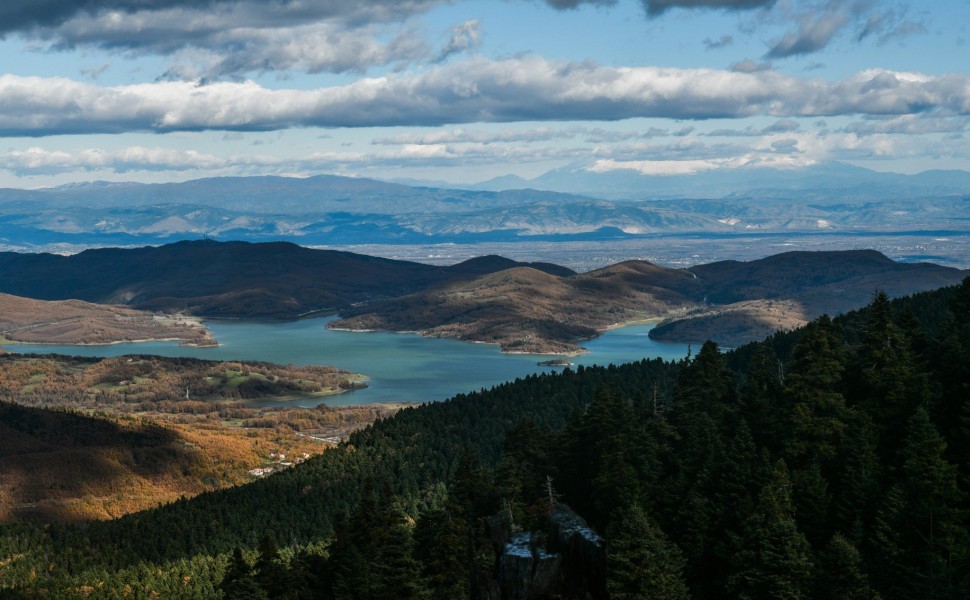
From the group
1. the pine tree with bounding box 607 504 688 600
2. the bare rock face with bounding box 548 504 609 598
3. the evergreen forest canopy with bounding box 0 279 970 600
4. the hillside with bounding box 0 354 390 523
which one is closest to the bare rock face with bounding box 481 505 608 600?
the bare rock face with bounding box 548 504 609 598

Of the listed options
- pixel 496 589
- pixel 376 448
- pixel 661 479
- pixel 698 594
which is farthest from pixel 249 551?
pixel 496 589

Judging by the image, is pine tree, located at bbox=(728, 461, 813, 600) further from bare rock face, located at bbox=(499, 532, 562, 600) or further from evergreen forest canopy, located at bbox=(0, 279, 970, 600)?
bare rock face, located at bbox=(499, 532, 562, 600)

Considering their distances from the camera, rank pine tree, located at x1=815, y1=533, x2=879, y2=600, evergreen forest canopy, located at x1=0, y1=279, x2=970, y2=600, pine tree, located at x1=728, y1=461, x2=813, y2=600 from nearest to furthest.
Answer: pine tree, located at x1=728, y1=461, x2=813, y2=600, pine tree, located at x1=815, y1=533, x2=879, y2=600, evergreen forest canopy, located at x1=0, y1=279, x2=970, y2=600

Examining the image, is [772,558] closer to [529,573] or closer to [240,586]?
[529,573]

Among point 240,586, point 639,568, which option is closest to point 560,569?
point 639,568

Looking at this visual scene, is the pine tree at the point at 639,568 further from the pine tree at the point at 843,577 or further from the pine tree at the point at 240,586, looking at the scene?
the pine tree at the point at 240,586

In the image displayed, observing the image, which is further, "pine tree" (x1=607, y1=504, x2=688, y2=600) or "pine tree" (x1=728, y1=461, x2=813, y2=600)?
"pine tree" (x1=728, y1=461, x2=813, y2=600)

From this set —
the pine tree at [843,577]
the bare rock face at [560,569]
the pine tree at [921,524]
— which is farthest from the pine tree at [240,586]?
the pine tree at [921,524]

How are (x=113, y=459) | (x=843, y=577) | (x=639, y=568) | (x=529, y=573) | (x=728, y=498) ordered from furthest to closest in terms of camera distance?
(x=113, y=459), (x=728, y=498), (x=843, y=577), (x=639, y=568), (x=529, y=573)
